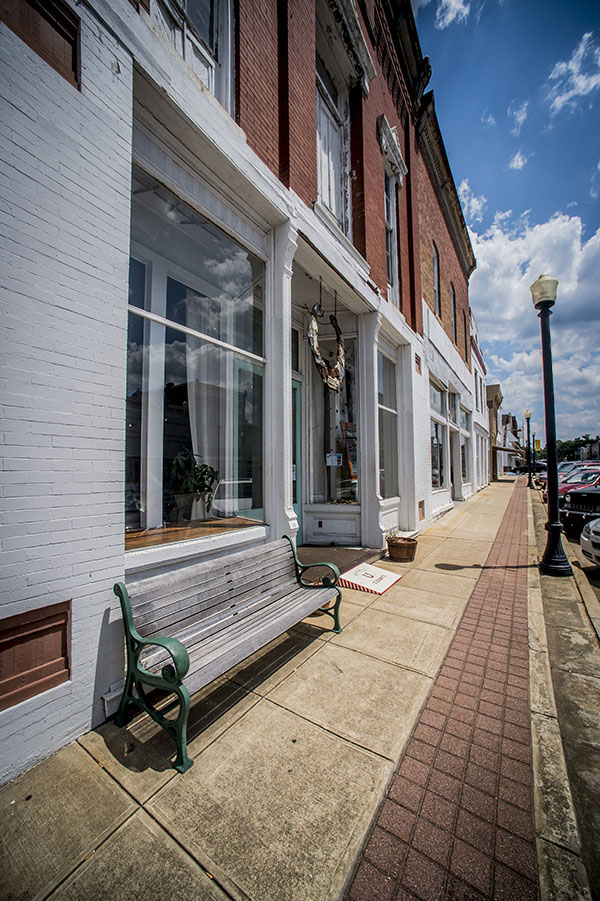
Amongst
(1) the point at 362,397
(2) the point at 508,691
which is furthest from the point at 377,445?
(2) the point at 508,691

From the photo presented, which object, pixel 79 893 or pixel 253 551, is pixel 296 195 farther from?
pixel 79 893

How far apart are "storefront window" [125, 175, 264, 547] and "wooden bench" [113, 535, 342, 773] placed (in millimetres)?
Result: 698

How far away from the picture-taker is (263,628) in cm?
299

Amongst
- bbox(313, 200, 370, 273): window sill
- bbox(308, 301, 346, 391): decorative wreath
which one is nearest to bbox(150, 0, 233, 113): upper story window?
bbox(313, 200, 370, 273): window sill

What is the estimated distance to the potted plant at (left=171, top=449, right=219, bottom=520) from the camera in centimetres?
409

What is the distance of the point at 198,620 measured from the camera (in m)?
2.97

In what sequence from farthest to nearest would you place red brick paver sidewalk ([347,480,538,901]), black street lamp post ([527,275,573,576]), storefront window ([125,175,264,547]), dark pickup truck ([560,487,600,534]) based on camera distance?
dark pickup truck ([560,487,600,534]), black street lamp post ([527,275,573,576]), storefront window ([125,175,264,547]), red brick paver sidewalk ([347,480,538,901])

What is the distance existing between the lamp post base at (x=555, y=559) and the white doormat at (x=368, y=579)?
2.59 metres

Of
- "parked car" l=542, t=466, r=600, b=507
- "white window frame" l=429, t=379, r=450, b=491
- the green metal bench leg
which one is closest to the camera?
the green metal bench leg

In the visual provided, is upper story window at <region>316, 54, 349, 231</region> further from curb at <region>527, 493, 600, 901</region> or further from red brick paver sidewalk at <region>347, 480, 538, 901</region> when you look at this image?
curb at <region>527, 493, 600, 901</region>

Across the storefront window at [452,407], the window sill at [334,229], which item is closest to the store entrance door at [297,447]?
the window sill at [334,229]

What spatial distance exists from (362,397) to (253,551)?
4.67 m

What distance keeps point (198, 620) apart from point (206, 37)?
5971 millimetres

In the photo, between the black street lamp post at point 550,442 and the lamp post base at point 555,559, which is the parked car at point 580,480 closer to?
the black street lamp post at point 550,442
